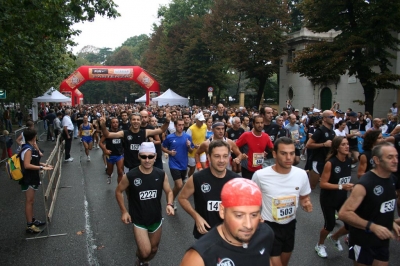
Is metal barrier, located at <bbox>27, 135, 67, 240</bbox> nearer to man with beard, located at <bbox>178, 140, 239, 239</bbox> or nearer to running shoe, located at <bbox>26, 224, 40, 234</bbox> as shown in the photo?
running shoe, located at <bbox>26, 224, 40, 234</bbox>

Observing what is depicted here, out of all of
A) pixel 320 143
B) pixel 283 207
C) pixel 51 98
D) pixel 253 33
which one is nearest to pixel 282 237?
pixel 283 207

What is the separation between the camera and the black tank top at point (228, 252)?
2.10 meters

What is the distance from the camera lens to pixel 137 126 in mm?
7520

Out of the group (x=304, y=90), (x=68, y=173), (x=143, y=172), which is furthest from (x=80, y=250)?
(x=304, y=90)

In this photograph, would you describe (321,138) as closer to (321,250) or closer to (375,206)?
(321,250)

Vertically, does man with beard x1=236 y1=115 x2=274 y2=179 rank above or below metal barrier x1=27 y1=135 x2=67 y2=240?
above

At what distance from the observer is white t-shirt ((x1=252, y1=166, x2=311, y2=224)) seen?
153 inches

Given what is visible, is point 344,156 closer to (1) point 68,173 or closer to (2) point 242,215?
(2) point 242,215

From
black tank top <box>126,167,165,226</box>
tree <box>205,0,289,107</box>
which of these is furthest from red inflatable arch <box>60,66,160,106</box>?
black tank top <box>126,167,165,226</box>

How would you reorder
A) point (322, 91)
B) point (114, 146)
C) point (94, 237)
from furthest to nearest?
point (322, 91) → point (114, 146) → point (94, 237)

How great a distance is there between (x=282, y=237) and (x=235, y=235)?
2068 millimetres

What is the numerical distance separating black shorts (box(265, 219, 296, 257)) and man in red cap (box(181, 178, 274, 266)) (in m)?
1.76

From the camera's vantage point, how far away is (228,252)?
2.13 m

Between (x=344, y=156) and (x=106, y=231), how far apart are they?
13.8 ft
